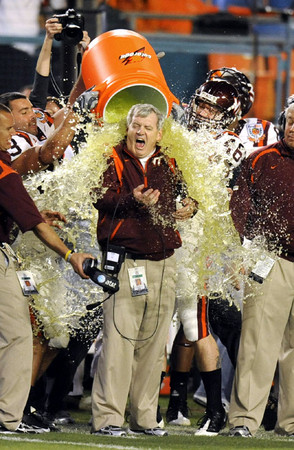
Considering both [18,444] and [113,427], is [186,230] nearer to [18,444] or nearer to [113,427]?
[113,427]

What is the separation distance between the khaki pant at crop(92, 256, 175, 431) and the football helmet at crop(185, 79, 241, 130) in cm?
118

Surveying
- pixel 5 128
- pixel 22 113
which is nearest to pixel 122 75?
pixel 5 128

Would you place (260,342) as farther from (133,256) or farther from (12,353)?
(12,353)

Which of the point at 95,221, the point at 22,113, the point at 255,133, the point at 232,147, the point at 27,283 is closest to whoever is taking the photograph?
the point at 27,283

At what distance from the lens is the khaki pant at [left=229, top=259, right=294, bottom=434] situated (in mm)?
6293

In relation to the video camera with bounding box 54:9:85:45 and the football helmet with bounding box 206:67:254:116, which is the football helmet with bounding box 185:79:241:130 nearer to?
the football helmet with bounding box 206:67:254:116

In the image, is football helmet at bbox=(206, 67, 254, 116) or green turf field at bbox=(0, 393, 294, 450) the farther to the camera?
football helmet at bbox=(206, 67, 254, 116)

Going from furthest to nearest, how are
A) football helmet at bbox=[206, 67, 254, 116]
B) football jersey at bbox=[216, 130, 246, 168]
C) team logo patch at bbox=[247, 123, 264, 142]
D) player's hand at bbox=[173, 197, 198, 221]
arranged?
team logo patch at bbox=[247, 123, 264, 142], football helmet at bbox=[206, 67, 254, 116], football jersey at bbox=[216, 130, 246, 168], player's hand at bbox=[173, 197, 198, 221]

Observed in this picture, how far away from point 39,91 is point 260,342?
7.89 ft

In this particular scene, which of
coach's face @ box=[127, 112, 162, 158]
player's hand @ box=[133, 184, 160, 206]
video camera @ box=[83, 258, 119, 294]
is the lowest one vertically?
video camera @ box=[83, 258, 119, 294]

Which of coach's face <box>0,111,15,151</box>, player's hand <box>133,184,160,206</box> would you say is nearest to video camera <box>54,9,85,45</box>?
coach's face <box>0,111,15,151</box>

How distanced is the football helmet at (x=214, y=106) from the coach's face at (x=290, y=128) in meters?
0.69

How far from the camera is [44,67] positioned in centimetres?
741

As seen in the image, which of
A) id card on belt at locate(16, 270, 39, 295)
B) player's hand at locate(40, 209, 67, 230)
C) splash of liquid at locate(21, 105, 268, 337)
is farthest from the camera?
player's hand at locate(40, 209, 67, 230)
